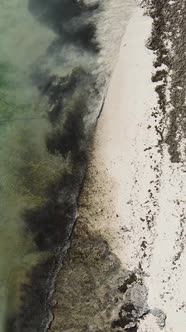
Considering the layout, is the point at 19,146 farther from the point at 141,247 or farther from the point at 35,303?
the point at 141,247

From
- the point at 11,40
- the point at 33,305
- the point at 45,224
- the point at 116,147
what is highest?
the point at 11,40

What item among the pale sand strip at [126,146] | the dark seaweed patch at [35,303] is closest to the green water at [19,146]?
the dark seaweed patch at [35,303]

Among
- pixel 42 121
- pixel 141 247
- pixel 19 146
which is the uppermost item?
pixel 42 121

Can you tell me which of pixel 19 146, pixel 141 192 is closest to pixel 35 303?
pixel 141 192

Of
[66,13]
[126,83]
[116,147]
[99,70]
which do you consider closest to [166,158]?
[116,147]

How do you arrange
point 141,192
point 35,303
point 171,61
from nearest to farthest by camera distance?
1. point 35,303
2. point 141,192
3. point 171,61

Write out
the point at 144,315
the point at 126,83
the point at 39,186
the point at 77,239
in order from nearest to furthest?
the point at 144,315 → the point at 77,239 → the point at 39,186 → the point at 126,83

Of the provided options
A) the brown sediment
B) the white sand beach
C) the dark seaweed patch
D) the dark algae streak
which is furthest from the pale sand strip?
the dark seaweed patch

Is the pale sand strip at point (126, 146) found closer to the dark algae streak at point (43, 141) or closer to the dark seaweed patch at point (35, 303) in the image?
the dark algae streak at point (43, 141)

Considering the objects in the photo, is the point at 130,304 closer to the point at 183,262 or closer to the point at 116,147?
the point at 183,262
